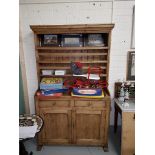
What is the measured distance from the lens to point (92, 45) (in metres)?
2.26

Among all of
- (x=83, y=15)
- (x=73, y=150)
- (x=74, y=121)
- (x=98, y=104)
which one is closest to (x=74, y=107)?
(x=74, y=121)

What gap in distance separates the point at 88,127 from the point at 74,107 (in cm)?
35

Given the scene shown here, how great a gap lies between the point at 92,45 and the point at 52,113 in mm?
1093

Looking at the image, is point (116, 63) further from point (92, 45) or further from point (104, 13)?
point (104, 13)

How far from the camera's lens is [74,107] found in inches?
83.8

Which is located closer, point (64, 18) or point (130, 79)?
point (64, 18)

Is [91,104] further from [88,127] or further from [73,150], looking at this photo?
[73,150]

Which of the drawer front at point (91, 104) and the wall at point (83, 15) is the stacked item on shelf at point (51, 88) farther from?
the wall at point (83, 15)

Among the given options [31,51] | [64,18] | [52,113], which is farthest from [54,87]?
[64,18]

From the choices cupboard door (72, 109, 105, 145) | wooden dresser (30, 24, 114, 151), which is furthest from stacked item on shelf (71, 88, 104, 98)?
cupboard door (72, 109, 105, 145)

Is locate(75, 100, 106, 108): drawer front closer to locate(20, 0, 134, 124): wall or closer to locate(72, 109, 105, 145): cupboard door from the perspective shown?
locate(72, 109, 105, 145): cupboard door

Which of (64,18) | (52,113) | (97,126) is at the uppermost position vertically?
(64,18)
